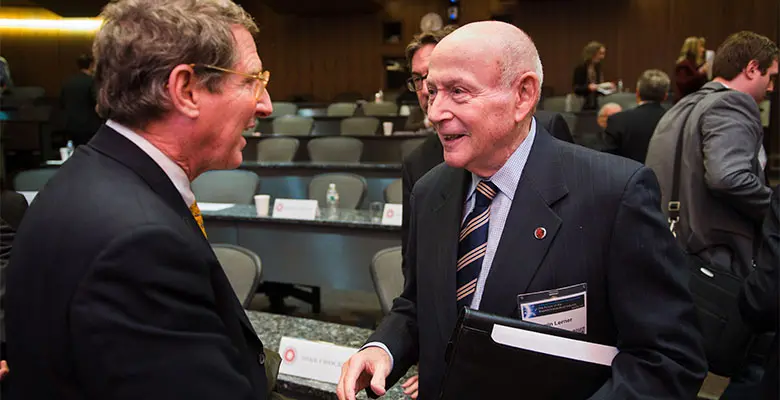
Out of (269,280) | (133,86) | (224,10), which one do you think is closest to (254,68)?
(224,10)

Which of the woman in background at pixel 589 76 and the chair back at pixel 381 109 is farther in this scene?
the chair back at pixel 381 109

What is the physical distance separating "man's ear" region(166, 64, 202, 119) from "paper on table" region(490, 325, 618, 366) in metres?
0.62

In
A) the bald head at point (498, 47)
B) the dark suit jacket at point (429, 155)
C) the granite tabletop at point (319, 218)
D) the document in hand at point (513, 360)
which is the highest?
the bald head at point (498, 47)

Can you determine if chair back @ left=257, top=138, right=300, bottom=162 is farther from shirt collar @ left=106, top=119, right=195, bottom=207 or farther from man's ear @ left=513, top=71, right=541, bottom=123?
shirt collar @ left=106, top=119, right=195, bottom=207

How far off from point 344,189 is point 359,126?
14.0 feet

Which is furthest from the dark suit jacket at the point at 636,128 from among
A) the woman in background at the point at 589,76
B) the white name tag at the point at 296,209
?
the woman in background at the point at 589,76

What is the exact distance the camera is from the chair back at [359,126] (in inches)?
338

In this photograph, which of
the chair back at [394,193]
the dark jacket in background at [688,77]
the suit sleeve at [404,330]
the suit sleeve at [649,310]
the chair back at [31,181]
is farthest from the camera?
the chair back at [31,181]

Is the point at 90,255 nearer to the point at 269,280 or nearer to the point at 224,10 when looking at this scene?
the point at 224,10

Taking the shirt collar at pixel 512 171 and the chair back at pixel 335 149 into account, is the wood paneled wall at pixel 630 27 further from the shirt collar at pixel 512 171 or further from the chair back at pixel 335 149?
the shirt collar at pixel 512 171

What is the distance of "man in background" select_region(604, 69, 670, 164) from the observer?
3.82 m

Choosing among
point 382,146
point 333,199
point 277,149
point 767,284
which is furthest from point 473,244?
point 277,149

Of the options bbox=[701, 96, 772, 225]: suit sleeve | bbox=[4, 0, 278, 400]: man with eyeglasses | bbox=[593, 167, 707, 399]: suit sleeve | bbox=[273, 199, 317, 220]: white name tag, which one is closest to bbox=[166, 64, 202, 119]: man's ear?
bbox=[4, 0, 278, 400]: man with eyeglasses

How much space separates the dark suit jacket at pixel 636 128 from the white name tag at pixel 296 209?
1959 mm
